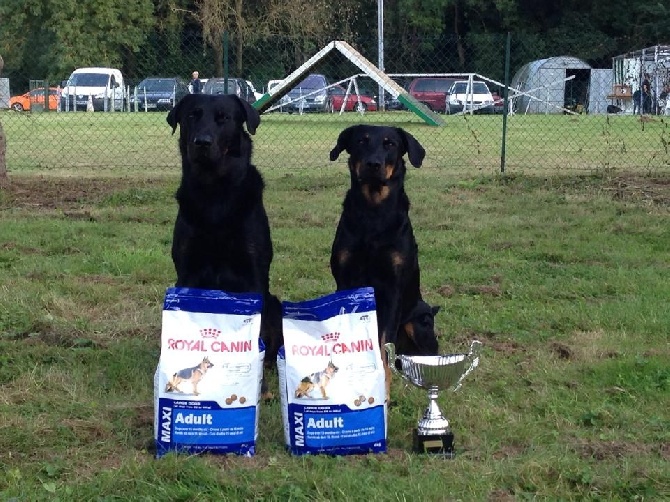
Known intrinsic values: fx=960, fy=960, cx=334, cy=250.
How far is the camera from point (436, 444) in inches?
149

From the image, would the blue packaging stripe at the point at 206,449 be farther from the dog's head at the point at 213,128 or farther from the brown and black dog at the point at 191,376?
the dog's head at the point at 213,128

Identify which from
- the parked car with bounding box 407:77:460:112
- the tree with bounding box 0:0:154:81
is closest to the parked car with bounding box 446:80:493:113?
the parked car with bounding box 407:77:460:112

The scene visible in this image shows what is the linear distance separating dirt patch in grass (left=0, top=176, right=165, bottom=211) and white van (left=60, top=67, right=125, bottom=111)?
11.8 meters

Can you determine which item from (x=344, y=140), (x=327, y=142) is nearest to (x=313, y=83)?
(x=327, y=142)

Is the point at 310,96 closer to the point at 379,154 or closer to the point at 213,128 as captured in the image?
the point at 379,154

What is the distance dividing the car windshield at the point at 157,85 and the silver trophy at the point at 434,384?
63.9 ft

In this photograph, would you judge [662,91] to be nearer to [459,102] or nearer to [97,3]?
[459,102]

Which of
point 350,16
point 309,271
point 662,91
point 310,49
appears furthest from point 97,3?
point 309,271

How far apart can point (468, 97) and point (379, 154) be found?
981 inches

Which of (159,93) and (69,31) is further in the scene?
(69,31)

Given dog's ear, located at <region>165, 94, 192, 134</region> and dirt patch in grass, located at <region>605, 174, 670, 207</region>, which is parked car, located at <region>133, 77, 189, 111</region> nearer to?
dirt patch in grass, located at <region>605, 174, 670, 207</region>

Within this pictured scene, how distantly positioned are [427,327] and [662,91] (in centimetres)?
2158

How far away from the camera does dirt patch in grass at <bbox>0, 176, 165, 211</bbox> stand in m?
10.2

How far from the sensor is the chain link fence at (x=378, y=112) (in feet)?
52.2
